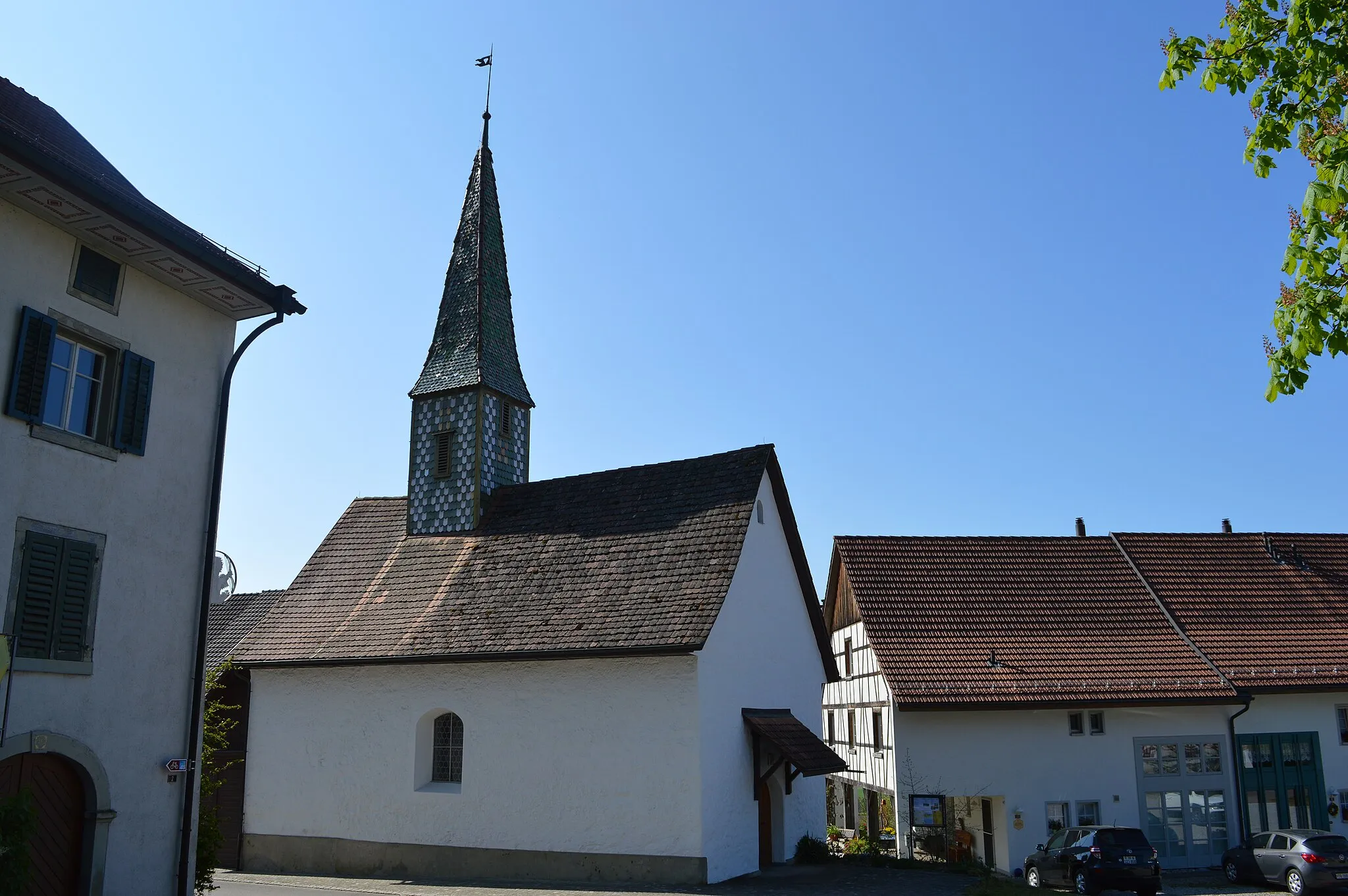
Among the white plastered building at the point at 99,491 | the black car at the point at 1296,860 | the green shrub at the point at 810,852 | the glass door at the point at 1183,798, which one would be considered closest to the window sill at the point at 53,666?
the white plastered building at the point at 99,491

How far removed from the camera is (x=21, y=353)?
11117mm

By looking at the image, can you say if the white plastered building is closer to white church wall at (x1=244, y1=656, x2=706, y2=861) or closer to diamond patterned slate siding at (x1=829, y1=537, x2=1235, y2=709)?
white church wall at (x1=244, y1=656, x2=706, y2=861)

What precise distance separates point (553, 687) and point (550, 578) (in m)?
2.59

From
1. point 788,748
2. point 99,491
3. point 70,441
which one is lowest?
point 788,748

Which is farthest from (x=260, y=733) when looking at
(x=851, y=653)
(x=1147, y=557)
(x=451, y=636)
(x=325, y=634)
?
(x=1147, y=557)

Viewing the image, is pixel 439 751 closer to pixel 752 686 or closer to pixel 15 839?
pixel 752 686

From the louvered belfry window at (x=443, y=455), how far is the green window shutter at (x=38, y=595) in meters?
13.0

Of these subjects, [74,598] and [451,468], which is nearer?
[74,598]

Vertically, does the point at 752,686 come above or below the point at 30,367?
below

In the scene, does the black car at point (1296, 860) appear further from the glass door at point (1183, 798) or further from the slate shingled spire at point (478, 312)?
the slate shingled spire at point (478, 312)

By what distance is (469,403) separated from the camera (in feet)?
80.2

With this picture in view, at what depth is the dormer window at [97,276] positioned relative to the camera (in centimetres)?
1205

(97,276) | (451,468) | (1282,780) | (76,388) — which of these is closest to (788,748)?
(451,468)

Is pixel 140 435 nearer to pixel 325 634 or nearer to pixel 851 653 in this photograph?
pixel 325 634
